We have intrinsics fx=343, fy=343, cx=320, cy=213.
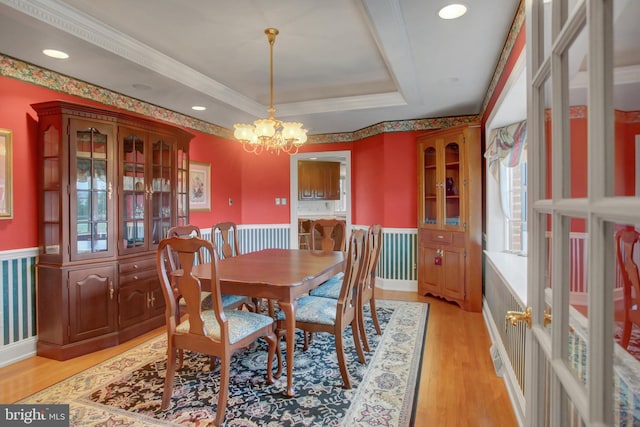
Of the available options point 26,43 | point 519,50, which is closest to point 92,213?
point 26,43

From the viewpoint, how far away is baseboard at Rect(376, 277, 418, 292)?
16.2ft

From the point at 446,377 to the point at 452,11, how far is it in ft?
8.12

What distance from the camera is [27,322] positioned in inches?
113

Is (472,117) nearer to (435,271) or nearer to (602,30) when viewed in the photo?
(435,271)

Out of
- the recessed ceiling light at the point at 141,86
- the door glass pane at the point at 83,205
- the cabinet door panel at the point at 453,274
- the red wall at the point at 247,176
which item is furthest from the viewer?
the cabinet door panel at the point at 453,274

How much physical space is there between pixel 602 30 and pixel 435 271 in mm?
4174

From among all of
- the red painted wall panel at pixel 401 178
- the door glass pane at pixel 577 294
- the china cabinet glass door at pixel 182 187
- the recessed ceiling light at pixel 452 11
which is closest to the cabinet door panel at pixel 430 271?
the red painted wall panel at pixel 401 178

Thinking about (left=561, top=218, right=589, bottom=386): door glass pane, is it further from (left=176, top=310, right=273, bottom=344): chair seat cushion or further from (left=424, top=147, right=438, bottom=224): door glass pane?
(left=424, top=147, right=438, bottom=224): door glass pane

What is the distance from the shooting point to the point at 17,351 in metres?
2.80

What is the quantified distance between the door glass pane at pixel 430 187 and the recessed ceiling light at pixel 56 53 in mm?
3847

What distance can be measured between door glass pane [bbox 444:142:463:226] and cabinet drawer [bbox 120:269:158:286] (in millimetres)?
3401

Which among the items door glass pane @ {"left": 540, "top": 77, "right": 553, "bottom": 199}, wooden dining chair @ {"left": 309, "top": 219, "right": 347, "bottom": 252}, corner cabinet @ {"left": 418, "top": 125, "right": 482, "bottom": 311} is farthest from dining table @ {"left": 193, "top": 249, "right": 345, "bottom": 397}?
corner cabinet @ {"left": 418, "top": 125, "right": 482, "bottom": 311}

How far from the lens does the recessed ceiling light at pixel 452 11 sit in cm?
213

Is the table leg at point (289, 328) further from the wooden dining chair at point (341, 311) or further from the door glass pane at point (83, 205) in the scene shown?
the door glass pane at point (83, 205)
